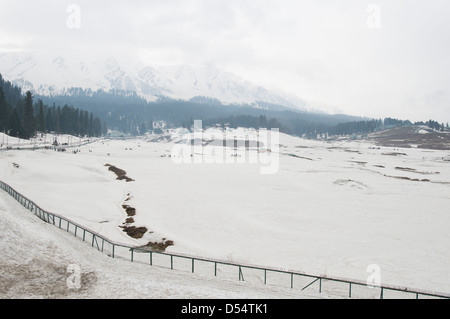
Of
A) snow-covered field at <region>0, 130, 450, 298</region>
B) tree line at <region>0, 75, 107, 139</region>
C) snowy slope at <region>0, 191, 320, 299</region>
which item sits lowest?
snow-covered field at <region>0, 130, 450, 298</region>

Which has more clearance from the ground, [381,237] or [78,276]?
[78,276]

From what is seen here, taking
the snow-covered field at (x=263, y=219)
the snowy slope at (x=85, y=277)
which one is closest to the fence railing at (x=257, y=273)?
the snowy slope at (x=85, y=277)

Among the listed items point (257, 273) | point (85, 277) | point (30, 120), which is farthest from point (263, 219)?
point (30, 120)

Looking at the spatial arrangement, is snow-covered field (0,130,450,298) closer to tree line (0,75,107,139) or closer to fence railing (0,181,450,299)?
fence railing (0,181,450,299)

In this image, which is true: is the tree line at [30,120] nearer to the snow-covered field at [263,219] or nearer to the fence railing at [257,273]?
the snow-covered field at [263,219]

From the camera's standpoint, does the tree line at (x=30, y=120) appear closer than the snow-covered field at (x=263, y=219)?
No

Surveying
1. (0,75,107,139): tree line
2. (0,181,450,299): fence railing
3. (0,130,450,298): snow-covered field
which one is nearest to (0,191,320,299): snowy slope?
(0,130,450,298): snow-covered field

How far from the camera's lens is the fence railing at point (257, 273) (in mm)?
15141

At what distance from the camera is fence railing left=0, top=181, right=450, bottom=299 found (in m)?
15.1

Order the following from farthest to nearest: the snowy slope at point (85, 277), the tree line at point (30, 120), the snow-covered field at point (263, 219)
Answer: the tree line at point (30, 120) < the snow-covered field at point (263, 219) < the snowy slope at point (85, 277)

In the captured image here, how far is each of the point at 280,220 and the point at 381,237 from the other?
33.4 ft
